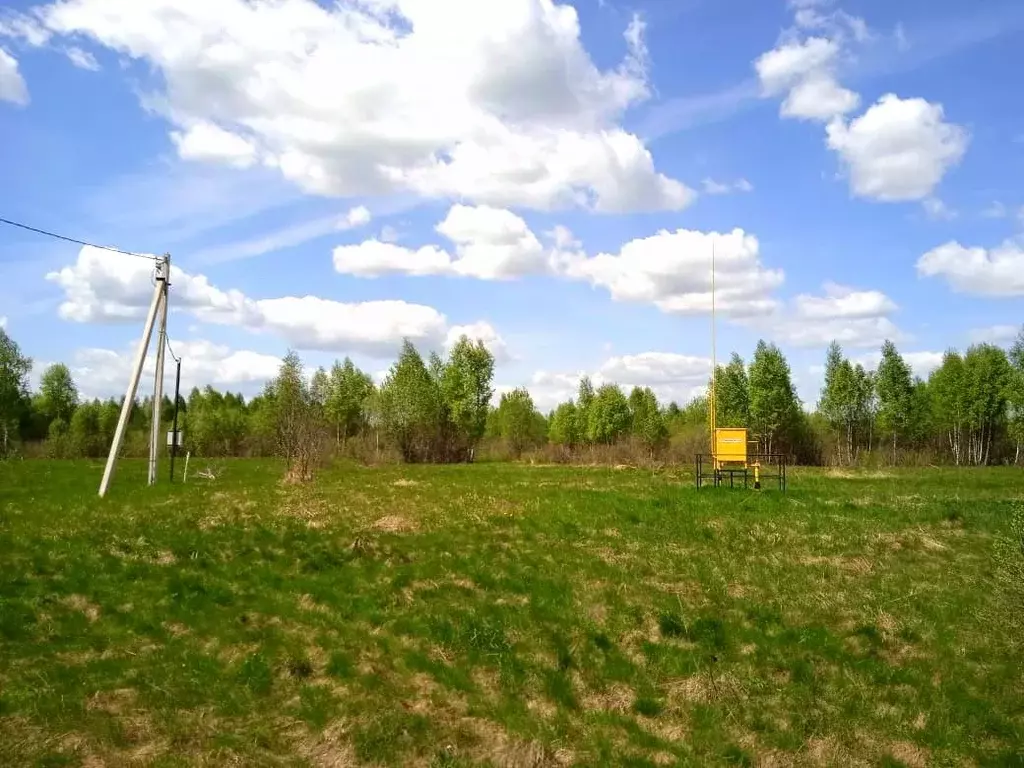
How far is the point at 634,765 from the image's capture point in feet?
30.5

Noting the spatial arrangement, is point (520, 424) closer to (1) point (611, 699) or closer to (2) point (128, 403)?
(2) point (128, 403)

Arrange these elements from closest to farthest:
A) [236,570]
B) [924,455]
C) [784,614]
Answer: [784,614], [236,570], [924,455]

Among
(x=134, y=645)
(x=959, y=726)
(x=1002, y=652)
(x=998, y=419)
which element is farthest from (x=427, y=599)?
(x=998, y=419)

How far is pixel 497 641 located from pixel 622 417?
7291 cm

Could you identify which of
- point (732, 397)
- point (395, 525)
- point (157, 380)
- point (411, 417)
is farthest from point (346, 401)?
point (395, 525)

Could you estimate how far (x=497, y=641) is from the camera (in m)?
12.0

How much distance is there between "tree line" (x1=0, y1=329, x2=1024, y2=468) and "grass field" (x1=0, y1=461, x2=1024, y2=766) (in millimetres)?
39927

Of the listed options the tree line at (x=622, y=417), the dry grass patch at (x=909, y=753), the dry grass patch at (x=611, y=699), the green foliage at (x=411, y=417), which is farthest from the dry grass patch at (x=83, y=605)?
the green foliage at (x=411, y=417)

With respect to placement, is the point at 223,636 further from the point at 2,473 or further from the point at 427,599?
the point at 2,473

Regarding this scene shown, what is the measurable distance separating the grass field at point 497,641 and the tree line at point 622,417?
131 ft

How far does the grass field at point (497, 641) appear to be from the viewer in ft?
31.2

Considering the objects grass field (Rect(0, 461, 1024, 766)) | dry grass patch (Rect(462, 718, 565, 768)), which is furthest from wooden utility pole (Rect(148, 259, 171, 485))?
dry grass patch (Rect(462, 718, 565, 768))

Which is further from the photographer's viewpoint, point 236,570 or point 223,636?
point 236,570

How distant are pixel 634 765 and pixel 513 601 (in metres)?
4.69
